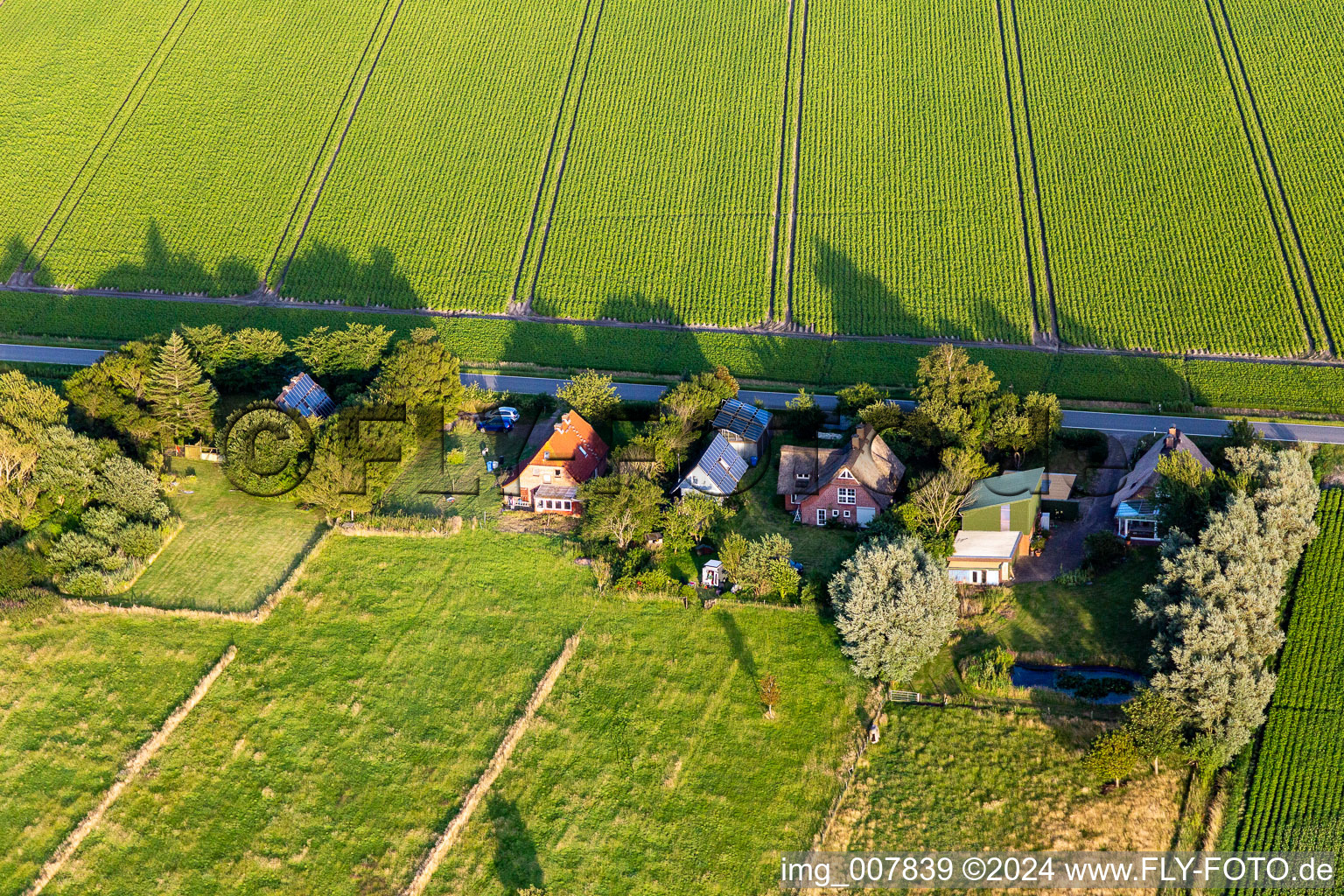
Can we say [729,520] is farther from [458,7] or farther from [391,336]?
[458,7]

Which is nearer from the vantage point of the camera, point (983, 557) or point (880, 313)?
point (983, 557)

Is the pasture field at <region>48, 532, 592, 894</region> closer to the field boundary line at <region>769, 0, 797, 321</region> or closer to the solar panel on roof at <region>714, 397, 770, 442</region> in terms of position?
the solar panel on roof at <region>714, 397, 770, 442</region>

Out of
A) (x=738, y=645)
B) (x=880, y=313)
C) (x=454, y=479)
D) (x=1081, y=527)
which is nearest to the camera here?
(x=738, y=645)

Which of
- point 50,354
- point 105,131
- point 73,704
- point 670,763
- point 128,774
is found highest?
point 105,131

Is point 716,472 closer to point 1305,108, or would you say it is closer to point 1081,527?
point 1081,527

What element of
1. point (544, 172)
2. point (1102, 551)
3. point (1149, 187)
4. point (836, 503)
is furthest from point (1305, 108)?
point (544, 172)

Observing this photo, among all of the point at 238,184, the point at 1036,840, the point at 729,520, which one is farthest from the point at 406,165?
the point at 1036,840
